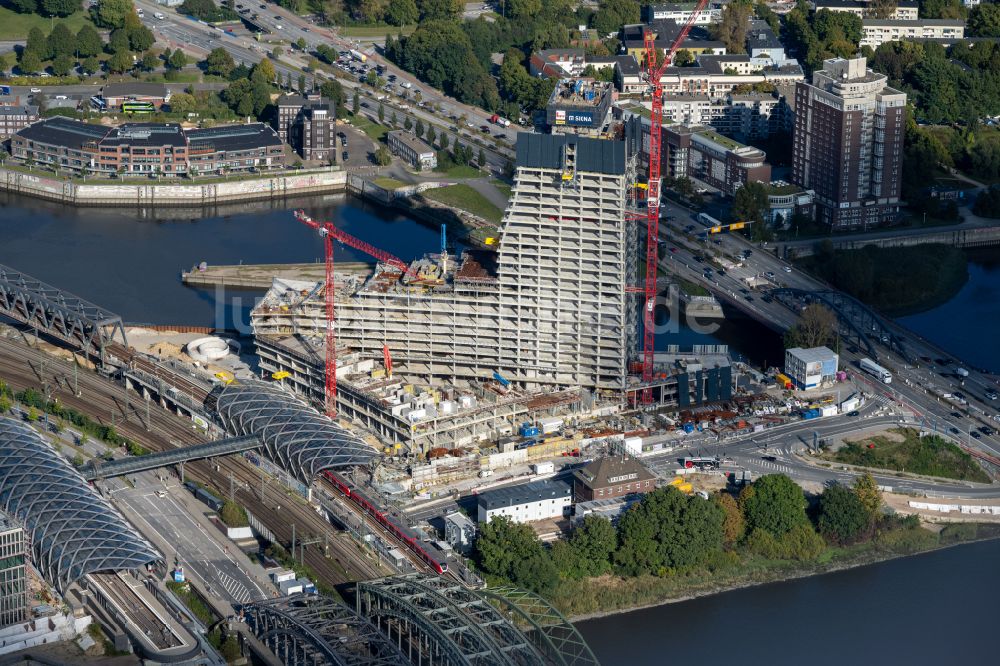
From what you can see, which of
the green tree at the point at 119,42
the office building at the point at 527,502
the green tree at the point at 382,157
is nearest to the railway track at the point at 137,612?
the office building at the point at 527,502

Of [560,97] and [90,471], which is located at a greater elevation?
[560,97]

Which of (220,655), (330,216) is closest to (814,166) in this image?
(330,216)

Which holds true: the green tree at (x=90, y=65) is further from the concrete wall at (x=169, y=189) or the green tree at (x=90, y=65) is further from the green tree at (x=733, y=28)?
the green tree at (x=733, y=28)

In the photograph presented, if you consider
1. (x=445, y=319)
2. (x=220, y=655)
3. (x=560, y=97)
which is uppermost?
(x=560, y=97)

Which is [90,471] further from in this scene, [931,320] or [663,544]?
[931,320]

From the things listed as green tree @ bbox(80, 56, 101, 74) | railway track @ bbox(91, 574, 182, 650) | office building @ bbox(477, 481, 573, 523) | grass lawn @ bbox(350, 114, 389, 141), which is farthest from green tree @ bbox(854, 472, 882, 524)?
green tree @ bbox(80, 56, 101, 74)

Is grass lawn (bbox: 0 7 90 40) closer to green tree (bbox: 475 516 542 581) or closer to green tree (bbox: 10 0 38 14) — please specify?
green tree (bbox: 10 0 38 14)

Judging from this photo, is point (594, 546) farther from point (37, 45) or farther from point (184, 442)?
point (37, 45)

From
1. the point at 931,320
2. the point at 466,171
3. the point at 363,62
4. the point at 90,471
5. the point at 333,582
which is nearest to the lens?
the point at 333,582
